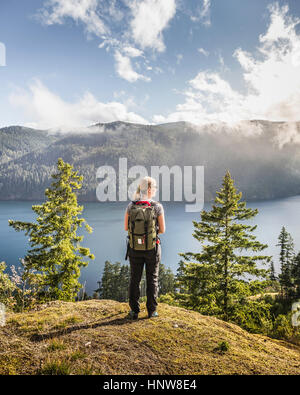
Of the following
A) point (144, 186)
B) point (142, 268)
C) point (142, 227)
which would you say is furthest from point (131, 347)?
point (144, 186)

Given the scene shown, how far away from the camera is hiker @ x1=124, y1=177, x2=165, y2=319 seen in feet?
13.1

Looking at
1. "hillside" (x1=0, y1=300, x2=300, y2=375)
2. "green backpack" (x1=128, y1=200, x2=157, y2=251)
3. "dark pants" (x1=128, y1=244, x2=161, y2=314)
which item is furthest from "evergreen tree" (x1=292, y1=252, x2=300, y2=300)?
"green backpack" (x1=128, y1=200, x2=157, y2=251)

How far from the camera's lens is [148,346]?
3.26 metres

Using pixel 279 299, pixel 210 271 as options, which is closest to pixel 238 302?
pixel 210 271

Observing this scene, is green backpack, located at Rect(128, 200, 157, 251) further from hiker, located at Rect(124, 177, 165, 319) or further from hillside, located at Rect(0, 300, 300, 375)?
hillside, located at Rect(0, 300, 300, 375)

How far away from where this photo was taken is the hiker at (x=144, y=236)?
4.00m

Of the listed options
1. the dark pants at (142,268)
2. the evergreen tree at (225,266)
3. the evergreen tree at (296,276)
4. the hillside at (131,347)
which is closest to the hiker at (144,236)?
the dark pants at (142,268)

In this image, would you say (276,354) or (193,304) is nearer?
(276,354)

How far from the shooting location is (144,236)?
3990 mm

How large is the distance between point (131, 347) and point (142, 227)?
1.86 meters

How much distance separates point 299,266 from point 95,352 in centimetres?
4253

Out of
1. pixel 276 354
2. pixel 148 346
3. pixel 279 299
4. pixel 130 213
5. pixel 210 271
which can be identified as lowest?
pixel 279 299

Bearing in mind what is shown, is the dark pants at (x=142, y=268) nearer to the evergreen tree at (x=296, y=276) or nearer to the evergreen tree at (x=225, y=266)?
the evergreen tree at (x=225, y=266)
